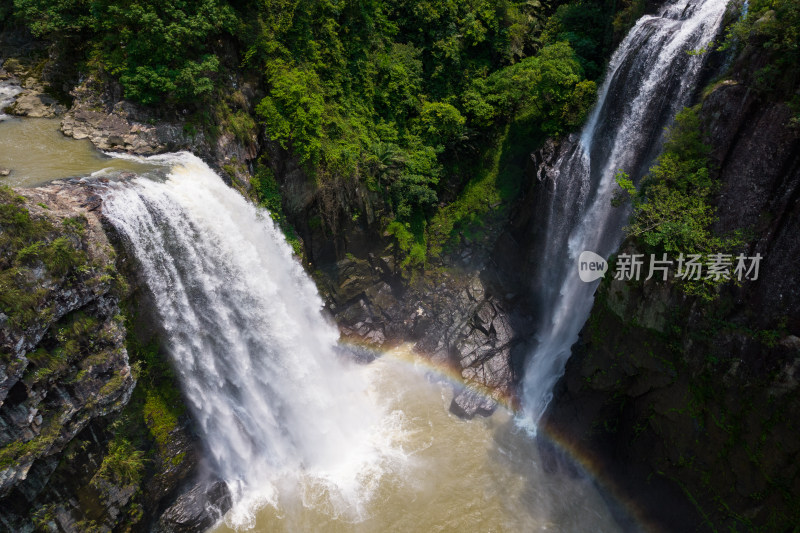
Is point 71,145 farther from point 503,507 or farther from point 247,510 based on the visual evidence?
point 503,507

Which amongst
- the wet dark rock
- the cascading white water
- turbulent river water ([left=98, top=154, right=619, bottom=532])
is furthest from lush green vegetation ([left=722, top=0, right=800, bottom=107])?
the cascading white water

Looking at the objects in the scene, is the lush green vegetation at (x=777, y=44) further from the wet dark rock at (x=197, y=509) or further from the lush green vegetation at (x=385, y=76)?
the wet dark rock at (x=197, y=509)

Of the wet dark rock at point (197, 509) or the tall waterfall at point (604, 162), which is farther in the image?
the tall waterfall at point (604, 162)

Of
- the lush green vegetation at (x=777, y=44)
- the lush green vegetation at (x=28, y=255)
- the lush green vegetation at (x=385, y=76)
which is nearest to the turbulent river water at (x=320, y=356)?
the lush green vegetation at (x=28, y=255)

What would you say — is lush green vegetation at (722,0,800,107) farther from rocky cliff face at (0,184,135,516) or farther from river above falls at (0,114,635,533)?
rocky cliff face at (0,184,135,516)

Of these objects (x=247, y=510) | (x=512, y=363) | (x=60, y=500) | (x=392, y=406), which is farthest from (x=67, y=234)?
(x=512, y=363)
